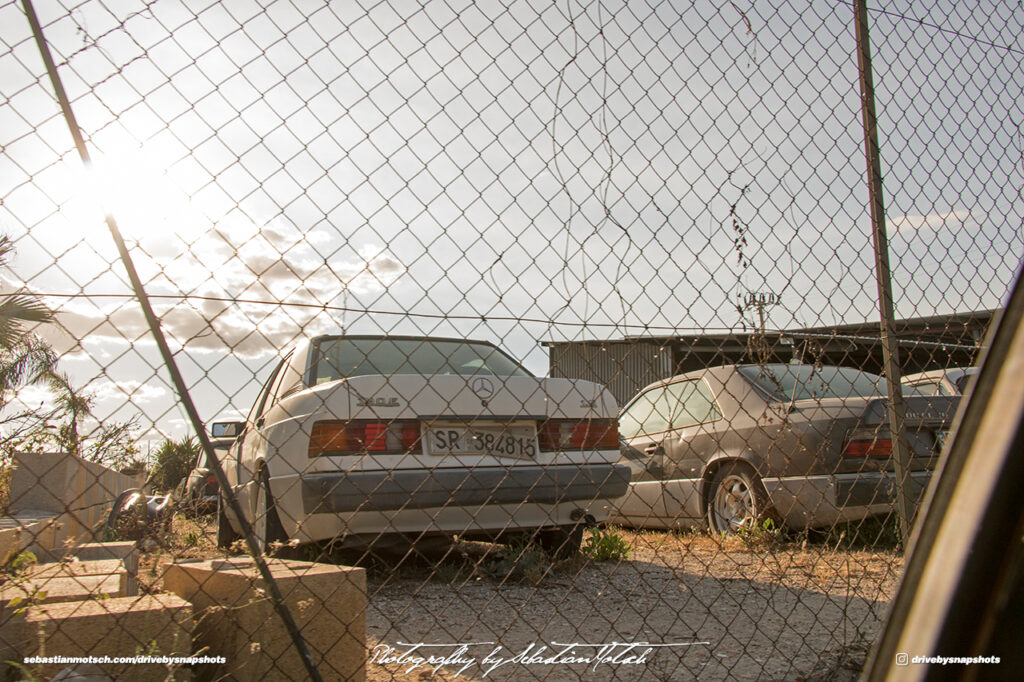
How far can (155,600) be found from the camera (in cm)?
190

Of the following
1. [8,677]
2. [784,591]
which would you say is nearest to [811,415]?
[784,591]

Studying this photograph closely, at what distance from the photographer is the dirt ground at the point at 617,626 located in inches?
93.7

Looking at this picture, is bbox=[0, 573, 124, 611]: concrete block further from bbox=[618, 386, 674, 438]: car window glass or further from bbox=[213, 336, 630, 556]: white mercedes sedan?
bbox=[618, 386, 674, 438]: car window glass

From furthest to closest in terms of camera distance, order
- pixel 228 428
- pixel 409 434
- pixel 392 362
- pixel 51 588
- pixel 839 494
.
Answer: pixel 228 428
pixel 839 494
pixel 392 362
pixel 409 434
pixel 51 588

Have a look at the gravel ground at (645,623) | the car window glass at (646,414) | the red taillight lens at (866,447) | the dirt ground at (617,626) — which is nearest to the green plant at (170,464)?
the dirt ground at (617,626)

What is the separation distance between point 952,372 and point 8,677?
568cm

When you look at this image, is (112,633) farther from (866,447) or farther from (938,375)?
(938,375)

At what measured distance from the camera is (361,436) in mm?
3264

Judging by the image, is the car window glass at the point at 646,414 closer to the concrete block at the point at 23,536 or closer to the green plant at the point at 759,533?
the green plant at the point at 759,533

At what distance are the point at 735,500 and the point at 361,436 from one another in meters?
2.76

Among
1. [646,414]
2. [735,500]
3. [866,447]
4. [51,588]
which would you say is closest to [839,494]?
[866,447]

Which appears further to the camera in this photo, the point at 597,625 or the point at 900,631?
the point at 597,625

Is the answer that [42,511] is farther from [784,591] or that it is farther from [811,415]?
[811,415]
